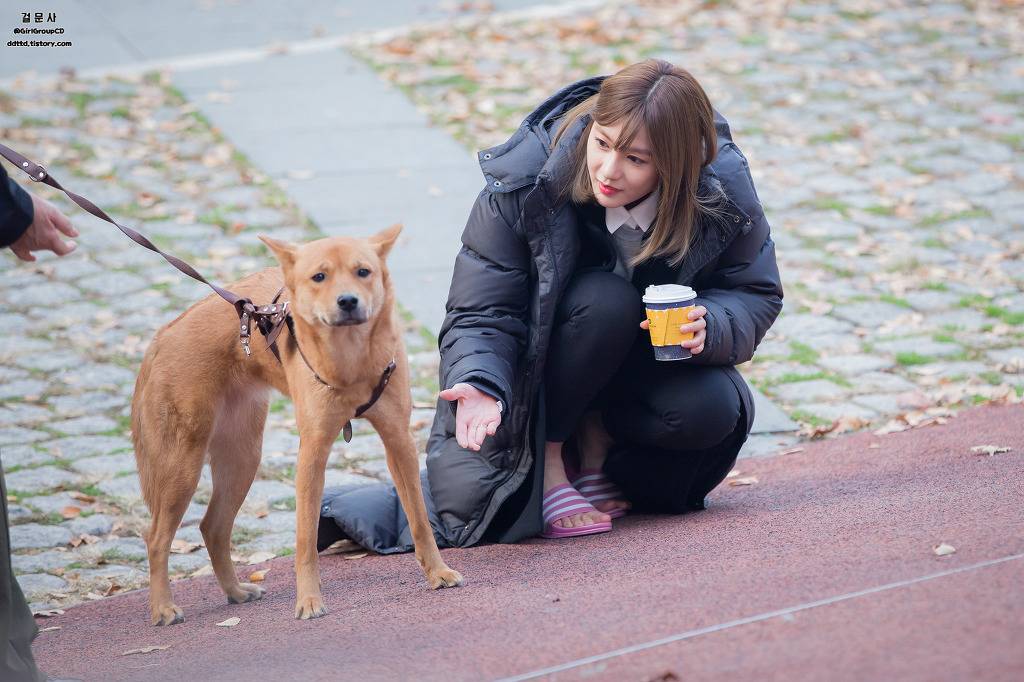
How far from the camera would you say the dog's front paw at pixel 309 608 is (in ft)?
11.4

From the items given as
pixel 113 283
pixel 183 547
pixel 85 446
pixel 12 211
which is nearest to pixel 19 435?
pixel 85 446

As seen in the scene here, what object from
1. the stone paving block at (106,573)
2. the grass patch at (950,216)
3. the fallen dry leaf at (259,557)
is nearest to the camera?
the stone paving block at (106,573)

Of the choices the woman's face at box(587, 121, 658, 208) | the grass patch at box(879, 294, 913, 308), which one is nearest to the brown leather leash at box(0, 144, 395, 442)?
the woman's face at box(587, 121, 658, 208)

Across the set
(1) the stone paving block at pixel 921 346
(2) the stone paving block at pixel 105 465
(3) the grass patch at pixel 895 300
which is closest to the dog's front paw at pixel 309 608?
(2) the stone paving block at pixel 105 465

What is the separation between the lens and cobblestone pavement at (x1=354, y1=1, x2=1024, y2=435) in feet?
19.2

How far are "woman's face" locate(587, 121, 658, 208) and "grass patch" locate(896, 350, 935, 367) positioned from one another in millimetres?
2605

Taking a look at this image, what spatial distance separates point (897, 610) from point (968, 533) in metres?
0.67

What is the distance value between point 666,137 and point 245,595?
202 cm

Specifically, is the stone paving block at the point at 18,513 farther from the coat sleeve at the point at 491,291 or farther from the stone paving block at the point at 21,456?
the coat sleeve at the point at 491,291

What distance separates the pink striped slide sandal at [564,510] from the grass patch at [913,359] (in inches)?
95.9

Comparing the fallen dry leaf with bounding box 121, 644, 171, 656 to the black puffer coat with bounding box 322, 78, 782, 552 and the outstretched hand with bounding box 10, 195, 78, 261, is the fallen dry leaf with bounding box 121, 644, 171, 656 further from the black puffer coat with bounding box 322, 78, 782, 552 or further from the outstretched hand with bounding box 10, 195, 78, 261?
the outstretched hand with bounding box 10, 195, 78, 261

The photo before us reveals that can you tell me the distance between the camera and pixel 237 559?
4391mm

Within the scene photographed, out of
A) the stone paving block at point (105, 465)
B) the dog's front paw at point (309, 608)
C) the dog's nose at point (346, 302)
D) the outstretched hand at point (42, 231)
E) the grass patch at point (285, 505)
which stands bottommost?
the grass patch at point (285, 505)

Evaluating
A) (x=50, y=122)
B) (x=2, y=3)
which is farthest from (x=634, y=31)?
(x=2, y=3)
